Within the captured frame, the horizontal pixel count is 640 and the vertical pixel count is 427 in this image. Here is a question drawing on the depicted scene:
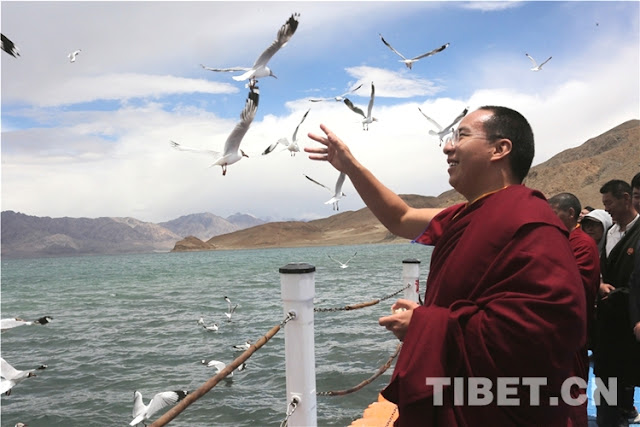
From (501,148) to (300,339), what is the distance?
1429mm

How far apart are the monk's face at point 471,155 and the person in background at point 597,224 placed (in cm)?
286

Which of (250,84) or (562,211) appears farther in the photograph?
(250,84)

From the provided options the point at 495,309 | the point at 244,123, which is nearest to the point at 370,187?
the point at 495,309

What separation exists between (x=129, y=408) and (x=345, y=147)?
7.01 m

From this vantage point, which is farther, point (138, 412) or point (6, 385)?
point (6, 385)

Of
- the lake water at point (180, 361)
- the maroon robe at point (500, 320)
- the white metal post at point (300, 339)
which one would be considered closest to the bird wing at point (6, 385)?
the lake water at point (180, 361)

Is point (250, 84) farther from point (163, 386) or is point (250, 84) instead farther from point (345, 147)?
point (163, 386)

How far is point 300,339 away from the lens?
2727mm

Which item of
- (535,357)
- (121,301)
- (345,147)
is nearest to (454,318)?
(535,357)

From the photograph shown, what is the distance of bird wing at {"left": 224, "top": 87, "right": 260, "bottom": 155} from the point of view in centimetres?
481

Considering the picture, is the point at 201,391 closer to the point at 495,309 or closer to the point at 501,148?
the point at 495,309

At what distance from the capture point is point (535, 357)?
144 cm

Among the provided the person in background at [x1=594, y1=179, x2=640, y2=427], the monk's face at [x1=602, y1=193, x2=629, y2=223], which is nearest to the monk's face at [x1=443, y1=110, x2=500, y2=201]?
the person in background at [x1=594, y1=179, x2=640, y2=427]

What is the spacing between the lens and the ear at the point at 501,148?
1.76 metres
